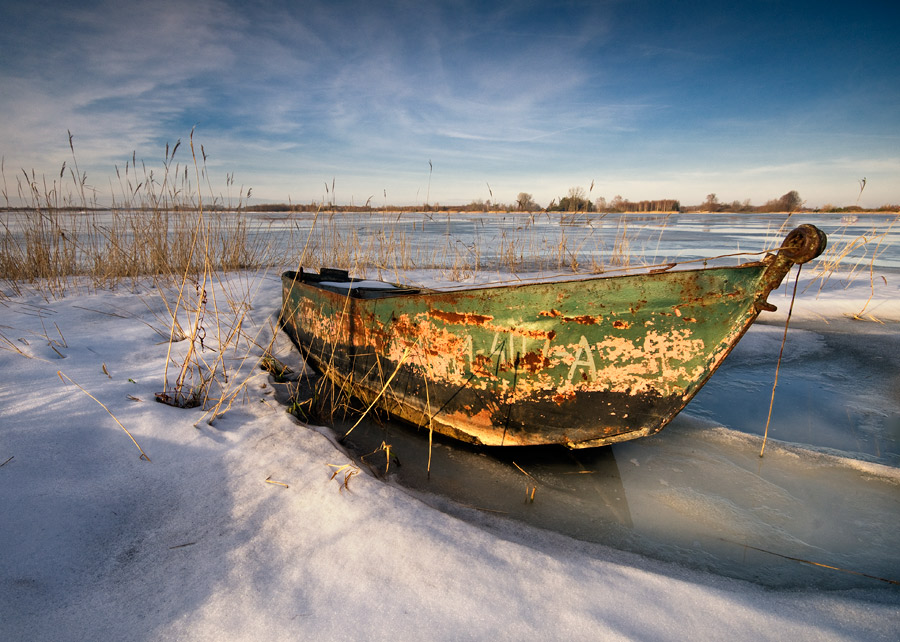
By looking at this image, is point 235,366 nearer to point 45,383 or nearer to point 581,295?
point 45,383

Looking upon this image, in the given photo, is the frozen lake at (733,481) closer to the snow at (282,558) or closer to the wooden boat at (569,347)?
the snow at (282,558)

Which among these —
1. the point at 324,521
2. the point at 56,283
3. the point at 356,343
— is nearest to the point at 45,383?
the point at 356,343

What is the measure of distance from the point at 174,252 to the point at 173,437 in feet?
13.6

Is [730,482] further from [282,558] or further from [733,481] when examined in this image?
[282,558]

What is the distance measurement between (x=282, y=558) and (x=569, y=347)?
115cm

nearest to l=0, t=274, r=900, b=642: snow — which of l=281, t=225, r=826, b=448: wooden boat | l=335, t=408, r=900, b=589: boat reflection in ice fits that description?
l=335, t=408, r=900, b=589: boat reflection in ice

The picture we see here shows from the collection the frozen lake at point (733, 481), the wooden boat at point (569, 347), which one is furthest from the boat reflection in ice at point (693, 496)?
the wooden boat at point (569, 347)

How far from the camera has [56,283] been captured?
4289 millimetres

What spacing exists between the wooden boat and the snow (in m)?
0.41

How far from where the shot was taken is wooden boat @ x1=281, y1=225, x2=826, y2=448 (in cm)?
137

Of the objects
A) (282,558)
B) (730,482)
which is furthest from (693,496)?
(282,558)

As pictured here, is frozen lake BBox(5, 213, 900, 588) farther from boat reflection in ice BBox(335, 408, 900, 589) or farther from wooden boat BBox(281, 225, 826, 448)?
wooden boat BBox(281, 225, 826, 448)

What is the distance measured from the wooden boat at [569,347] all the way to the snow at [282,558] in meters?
0.41

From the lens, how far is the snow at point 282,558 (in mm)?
937
